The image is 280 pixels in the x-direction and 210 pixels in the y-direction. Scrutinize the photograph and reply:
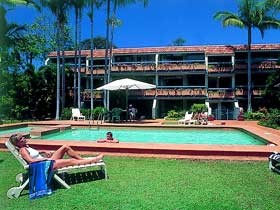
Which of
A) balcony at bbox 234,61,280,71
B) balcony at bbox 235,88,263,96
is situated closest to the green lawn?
balcony at bbox 235,88,263,96

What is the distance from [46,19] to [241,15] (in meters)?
31.1

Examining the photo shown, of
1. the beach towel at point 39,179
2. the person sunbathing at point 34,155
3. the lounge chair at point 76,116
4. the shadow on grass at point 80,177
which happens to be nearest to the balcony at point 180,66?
the lounge chair at point 76,116

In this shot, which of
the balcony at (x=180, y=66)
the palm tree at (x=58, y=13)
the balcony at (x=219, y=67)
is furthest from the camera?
the balcony at (x=180, y=66)

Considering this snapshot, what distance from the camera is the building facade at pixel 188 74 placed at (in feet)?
127

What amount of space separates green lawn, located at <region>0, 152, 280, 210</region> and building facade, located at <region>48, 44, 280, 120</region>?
2860 centimetres

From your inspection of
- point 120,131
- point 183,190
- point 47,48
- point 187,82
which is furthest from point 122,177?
point 47,48

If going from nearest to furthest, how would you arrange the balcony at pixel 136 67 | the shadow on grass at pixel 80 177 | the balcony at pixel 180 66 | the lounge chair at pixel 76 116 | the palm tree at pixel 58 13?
the shadow on grass at pixel 80 177 < the lounge chair at pixel 76 116 < the palm tree at pixel 58 13 < the balcony at pixel 180 66 < the balcony at pixel 136 67

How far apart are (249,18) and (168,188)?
31.2m

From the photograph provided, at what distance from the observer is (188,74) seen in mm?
40688

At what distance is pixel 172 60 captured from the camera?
42.2 meters

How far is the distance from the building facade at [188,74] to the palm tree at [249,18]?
366 centimetres

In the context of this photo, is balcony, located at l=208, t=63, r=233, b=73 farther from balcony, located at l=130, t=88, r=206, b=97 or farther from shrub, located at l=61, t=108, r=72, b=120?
shrub, located at l=61, t=108, r=72, b=120

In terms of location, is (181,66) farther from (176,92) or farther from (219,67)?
(219,67)

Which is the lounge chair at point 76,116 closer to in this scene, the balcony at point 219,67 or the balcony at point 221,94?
the balcony at point 221,94
